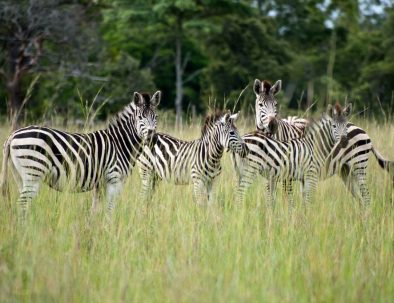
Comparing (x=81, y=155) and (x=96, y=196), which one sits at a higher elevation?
(x=81, y=155)

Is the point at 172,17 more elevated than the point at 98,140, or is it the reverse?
the point at 172,17

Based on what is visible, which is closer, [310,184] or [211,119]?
[310,184]

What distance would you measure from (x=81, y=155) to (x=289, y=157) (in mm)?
2377

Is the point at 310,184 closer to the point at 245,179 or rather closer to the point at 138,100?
the point at 245,179

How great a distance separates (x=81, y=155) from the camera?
626cm

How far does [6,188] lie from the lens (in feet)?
18.7

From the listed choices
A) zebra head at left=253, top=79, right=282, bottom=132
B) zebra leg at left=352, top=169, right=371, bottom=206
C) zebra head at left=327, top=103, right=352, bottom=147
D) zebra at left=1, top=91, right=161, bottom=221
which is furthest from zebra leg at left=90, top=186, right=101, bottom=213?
zebra leg at left=352, top=169, right=371, bottom=206

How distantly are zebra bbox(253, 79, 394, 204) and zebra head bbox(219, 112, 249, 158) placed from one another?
1024 mm

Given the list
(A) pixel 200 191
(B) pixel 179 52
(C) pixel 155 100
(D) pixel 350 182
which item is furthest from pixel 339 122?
(B) pixel 179 52

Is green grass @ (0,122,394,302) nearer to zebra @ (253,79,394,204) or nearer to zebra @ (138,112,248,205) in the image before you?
zebra @ (138,112,248,205)

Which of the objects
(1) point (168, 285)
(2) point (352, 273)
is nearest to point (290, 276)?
(2) point (352, 273)

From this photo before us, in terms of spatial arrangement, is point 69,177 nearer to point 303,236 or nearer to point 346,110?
point 303,236

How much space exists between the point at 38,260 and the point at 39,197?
72.1 inches

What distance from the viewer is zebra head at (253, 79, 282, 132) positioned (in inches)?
326
